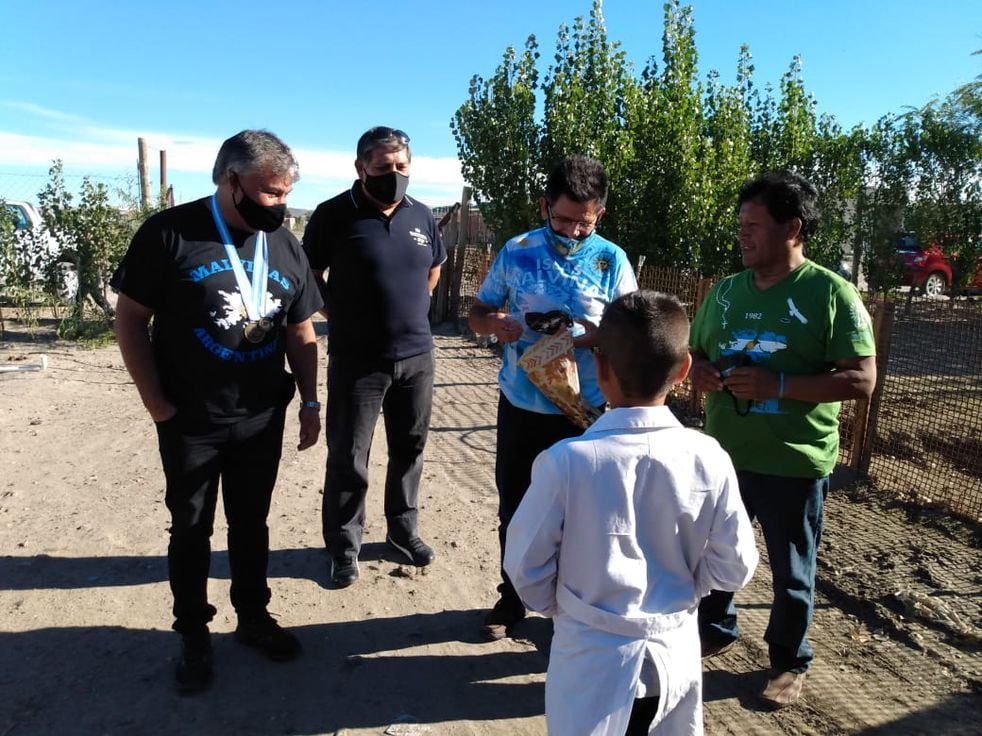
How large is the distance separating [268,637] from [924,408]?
527 centimetres

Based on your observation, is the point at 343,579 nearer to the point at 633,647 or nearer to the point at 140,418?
the point at 633,647

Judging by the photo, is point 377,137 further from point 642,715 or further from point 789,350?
point 642,715

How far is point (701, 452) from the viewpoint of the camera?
176cm

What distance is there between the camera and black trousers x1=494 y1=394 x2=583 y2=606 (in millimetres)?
3189

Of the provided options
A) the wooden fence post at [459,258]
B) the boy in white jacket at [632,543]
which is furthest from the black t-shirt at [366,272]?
the wooden fence post at [459,258]

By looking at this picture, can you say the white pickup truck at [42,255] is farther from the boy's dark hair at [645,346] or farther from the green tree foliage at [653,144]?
the boy's dark hair at [645,346]

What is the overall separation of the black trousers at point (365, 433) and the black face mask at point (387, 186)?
81 cm

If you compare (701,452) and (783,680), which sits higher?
(701,452)

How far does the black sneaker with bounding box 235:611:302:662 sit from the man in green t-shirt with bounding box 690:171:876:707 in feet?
6.50

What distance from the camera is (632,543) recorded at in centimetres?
174

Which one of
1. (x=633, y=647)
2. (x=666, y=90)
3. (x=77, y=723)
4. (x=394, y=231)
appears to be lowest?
(x=77, y=723)

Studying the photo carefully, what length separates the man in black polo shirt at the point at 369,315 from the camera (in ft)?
12.3

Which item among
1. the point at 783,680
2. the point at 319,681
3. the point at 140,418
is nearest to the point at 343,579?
the point at 319,681

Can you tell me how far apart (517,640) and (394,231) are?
205 centimetres
